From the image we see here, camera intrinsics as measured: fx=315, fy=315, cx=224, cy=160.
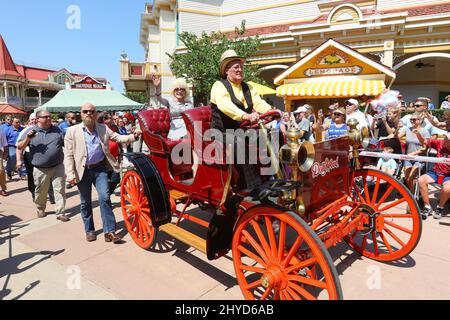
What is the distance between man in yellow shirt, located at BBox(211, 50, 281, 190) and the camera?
2.62m

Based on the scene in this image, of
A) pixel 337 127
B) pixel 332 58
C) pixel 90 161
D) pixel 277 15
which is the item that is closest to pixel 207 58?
pixel 332 58

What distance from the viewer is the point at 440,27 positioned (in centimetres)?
1060

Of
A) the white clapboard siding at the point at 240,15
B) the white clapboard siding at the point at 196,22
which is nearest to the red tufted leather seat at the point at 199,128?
the white clapboard siding at the point at 240,15

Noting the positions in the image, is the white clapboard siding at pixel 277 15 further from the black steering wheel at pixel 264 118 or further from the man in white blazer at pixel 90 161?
the black steering wheel at pixel 264 118

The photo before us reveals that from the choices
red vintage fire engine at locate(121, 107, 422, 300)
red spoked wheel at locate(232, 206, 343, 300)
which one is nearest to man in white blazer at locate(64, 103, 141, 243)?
red vintage fire engine at locate(121, 107, 422, 300)

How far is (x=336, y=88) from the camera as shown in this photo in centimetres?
966

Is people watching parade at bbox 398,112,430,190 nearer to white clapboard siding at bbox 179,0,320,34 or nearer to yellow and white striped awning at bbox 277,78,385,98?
yellow and white striped awning at bbox 277,78,385,98

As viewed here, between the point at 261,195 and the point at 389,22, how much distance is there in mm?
11144

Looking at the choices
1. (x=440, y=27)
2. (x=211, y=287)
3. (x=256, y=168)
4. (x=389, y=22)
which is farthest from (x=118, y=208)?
(x=440, y=27)

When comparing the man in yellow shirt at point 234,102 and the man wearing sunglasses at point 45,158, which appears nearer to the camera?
the man in yellow shirt at point 234,102

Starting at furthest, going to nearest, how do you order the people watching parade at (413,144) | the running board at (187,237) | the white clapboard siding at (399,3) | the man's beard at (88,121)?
the white clapboard siding at (399,3)
the people watching parade at (413,144)
the man's beard at (88,121)
the running board at (187,237)

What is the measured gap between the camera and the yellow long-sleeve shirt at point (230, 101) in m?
2.60

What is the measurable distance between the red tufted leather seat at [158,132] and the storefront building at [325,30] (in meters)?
2.14

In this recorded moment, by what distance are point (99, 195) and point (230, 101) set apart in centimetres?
213
